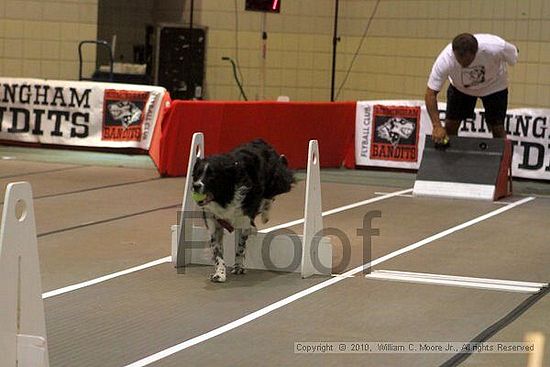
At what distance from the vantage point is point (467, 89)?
11094 mm

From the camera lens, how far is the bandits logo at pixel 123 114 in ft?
45.2

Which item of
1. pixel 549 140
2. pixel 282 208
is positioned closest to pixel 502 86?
pixel 549 140

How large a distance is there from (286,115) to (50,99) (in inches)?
137

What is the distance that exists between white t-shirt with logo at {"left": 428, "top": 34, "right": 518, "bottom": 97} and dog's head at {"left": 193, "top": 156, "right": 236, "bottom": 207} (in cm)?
482

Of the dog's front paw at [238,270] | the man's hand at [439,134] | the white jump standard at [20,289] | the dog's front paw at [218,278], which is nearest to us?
the white jump standard at [20,289]

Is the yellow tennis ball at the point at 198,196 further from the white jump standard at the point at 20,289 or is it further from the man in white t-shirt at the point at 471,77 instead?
the man in white t-shirt at the point at 471,77

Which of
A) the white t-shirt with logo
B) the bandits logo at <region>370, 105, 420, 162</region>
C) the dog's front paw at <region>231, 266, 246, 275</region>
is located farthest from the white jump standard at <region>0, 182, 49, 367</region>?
the bandits logo at <region>370, 105, 420, 162</region>

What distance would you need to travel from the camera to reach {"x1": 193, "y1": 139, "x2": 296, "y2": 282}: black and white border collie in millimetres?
6367

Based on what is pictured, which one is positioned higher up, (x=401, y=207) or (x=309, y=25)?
(x=309, y=25)

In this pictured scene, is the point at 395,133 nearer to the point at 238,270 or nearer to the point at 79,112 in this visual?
the point at 79,112

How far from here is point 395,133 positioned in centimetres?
1349

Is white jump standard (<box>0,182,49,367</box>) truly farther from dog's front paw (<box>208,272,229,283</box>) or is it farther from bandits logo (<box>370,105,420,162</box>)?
bandits logo (<box>370,105,420,162</box>)

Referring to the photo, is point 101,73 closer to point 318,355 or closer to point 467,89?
point 467,89

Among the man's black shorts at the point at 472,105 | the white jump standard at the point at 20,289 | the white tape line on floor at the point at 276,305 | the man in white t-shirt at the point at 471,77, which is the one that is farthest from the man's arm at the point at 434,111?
the white jump standard at the point at 20,289
